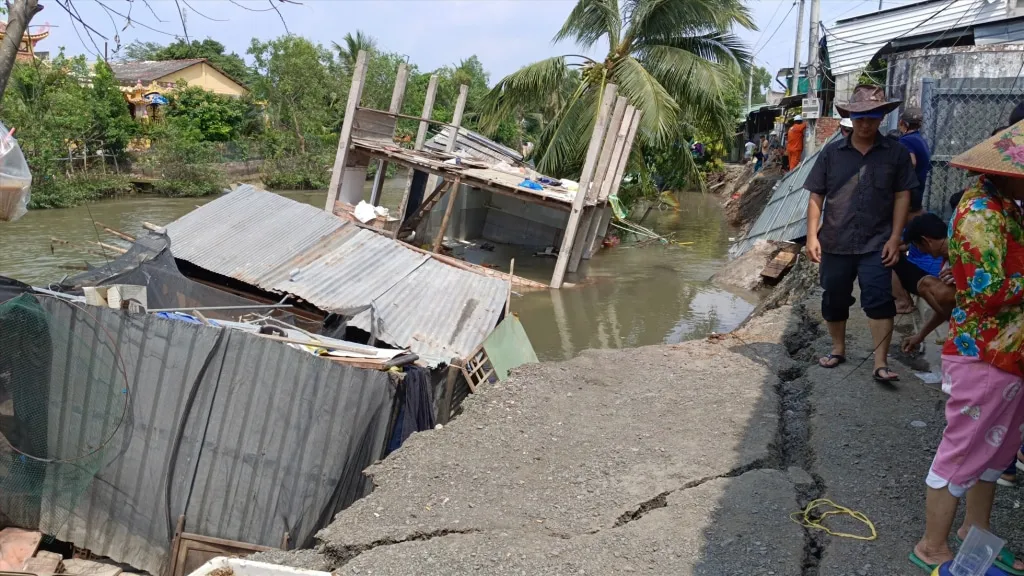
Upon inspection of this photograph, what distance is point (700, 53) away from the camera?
18.6 metres

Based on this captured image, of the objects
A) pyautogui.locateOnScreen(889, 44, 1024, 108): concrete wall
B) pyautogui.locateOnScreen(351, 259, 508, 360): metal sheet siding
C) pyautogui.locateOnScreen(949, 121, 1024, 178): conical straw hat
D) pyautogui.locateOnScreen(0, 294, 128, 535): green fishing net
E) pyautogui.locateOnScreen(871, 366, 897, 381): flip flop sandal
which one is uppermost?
pyautogui.locateOnScreen(889, 44, 1024, 108): concrete wall

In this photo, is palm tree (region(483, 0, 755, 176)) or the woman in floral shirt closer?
the woman in floral shirt

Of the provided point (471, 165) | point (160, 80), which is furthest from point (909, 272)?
point (160, 80)

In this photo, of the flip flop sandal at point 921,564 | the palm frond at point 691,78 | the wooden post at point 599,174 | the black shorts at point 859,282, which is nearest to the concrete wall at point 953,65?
the black shorts at point 859,282

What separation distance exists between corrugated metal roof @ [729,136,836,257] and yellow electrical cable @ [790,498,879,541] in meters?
8.00

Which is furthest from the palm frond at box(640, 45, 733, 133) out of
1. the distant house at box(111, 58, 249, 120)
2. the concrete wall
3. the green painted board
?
the distant house at box(111, 58, 249, 120)

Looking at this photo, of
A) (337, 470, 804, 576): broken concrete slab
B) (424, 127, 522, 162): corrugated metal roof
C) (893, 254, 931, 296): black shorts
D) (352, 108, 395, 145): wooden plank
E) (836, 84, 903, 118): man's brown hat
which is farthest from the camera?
(424, 127, 522, 162): corrugated metal roof

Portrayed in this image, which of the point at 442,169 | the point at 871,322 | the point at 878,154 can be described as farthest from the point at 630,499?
the point at 442,169

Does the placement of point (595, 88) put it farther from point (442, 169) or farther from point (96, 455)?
point (96, 455)

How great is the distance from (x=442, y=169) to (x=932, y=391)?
31.1 ft

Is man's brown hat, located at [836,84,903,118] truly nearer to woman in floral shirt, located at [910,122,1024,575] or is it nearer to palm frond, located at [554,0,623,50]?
woman in floral shirt, located at [910,122,1024,575]

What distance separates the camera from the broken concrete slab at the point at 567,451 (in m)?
3.42

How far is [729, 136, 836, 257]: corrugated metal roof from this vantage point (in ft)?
38.2

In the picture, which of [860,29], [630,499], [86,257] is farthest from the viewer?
[86,257]
